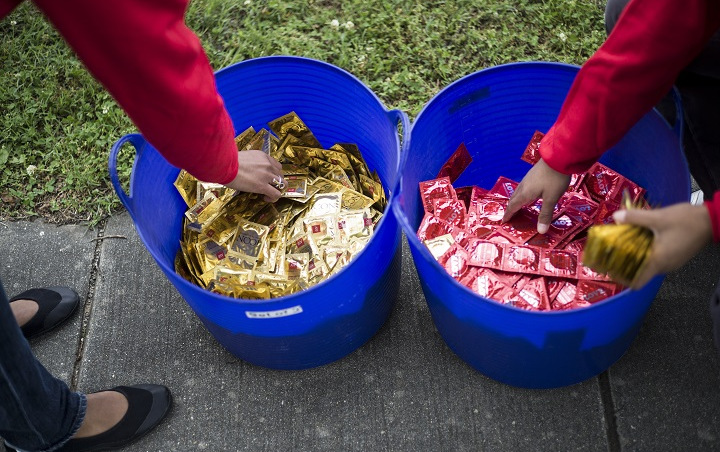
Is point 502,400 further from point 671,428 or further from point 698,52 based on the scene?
point 698,52

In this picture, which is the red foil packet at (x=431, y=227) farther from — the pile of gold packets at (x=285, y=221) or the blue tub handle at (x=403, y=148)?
the blue tub handle at (x=403, y=148)

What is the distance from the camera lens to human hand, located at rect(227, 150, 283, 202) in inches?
56.9

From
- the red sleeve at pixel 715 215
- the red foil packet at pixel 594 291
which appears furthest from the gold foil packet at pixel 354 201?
the red sleeve at pixel 715 215

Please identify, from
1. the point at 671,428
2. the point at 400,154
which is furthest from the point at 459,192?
the point at 671,428

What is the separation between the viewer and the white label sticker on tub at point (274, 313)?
1257 millimetres

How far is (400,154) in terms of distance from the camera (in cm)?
→ 131

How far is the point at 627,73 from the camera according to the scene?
3.77 ft

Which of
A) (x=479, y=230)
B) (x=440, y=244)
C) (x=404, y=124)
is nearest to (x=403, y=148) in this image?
(x=404, y=124)

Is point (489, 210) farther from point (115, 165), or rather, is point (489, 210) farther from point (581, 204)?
point (115, 165)

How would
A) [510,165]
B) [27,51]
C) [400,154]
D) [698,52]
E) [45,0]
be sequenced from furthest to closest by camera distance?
[27,51]
[510,165]
[400,154]
[698,52]
[45,0]

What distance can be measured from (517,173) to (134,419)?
120cm

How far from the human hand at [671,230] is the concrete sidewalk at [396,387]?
58 centimetres

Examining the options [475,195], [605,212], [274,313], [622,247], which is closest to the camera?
[622,247]

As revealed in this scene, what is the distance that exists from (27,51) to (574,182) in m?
1.88
